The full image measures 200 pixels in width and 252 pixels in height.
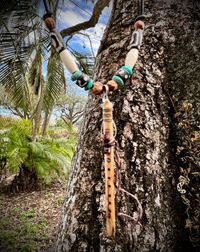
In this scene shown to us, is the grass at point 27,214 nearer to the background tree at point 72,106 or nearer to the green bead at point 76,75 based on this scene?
the green bead at point 76,75

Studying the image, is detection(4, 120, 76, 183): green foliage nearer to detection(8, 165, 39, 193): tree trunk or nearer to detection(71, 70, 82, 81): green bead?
detection(8, 165, 39, 193): tree trunk

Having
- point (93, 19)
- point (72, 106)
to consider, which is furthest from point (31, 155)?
point (72, 106)

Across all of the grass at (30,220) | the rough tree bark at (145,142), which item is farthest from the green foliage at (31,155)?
the rough tree bark at (145,142)

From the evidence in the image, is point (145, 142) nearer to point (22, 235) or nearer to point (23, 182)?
point (22, 235)

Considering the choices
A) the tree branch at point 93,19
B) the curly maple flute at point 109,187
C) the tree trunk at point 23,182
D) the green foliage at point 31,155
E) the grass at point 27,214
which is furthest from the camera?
the tree trunk at point 23,182

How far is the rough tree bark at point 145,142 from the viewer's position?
931 mm

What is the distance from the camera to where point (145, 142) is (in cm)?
100

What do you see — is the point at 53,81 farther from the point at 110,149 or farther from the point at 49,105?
the point at 110,149

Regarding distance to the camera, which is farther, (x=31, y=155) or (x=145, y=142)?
(x=31, y=155)

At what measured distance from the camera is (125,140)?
39.1 inches

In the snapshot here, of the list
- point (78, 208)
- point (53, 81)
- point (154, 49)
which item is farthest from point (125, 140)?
point (53, 81)

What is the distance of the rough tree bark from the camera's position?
93 centimetres

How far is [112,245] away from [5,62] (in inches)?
113

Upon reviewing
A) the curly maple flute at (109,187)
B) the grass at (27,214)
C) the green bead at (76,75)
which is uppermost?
the green bead at (76,75)
